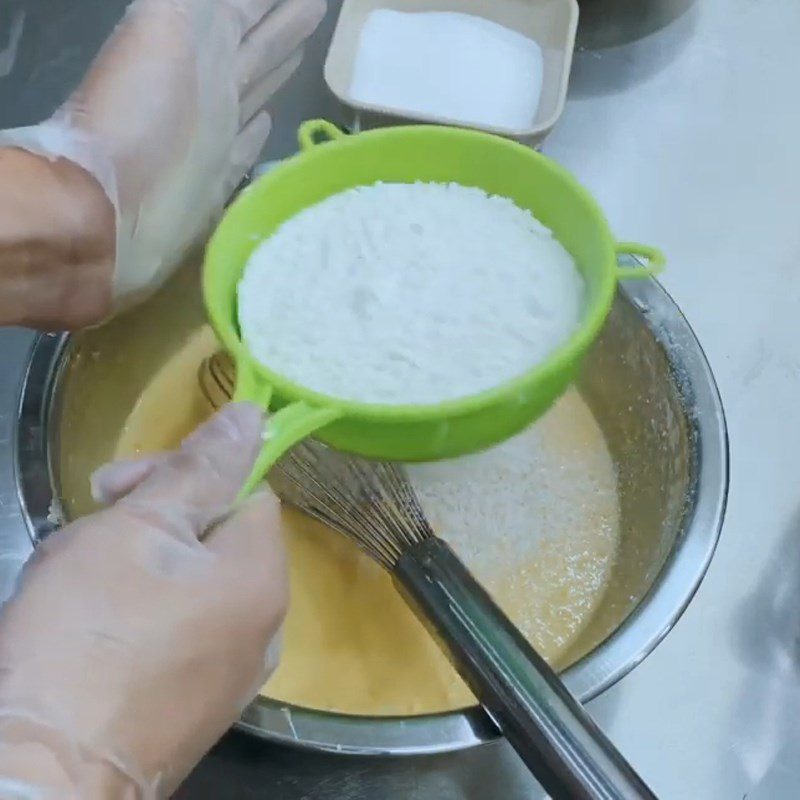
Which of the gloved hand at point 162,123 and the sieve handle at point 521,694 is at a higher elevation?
the gloved hand at point 162,123

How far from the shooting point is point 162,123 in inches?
21.1

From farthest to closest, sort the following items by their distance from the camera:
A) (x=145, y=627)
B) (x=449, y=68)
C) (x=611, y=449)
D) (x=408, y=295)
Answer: (x=449, y=68) < (x=611, y=449) < (x=408, y=295) < (x=145, y=627)

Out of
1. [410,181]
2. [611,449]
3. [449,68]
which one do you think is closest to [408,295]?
[410,181]

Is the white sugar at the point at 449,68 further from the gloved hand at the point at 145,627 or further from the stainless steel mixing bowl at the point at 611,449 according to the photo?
the gloved hand at the point at 145,627

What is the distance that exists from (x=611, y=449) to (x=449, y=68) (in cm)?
32

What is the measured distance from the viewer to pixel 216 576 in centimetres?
40

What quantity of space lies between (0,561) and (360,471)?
0.24 metres

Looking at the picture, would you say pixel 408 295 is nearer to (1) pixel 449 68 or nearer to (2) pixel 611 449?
(2) pixel 611 449

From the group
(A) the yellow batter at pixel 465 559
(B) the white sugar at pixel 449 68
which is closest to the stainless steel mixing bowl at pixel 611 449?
(A) the yellow batter at pixel 465 559

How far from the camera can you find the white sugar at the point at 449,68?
0.70 m

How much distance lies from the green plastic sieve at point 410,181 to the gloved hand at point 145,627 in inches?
1.0

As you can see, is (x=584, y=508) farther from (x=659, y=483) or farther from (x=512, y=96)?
(x=512, y=96)

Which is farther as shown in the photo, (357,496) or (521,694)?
(357,496)

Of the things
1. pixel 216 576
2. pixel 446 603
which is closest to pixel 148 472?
pixel 216 576
